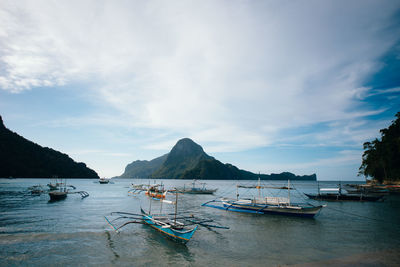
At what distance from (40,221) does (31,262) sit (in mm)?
14492

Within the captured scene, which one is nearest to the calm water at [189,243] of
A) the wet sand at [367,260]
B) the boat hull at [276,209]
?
the wet sand at [367,260]

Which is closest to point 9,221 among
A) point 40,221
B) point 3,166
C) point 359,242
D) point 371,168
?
point 40,221

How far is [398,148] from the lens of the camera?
204 feet

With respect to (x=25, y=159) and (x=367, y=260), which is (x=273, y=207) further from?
(x=25, y=159)

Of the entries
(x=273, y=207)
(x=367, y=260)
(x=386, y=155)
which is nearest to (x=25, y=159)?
(x=273, y=207)

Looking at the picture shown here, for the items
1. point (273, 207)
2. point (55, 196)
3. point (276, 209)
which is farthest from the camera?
point (55, 196)

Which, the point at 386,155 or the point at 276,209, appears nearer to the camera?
the point at 276,209

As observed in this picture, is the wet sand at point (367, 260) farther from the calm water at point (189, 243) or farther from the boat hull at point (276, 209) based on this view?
the boat hull at point (276, 209)

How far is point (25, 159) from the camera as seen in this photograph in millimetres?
157250

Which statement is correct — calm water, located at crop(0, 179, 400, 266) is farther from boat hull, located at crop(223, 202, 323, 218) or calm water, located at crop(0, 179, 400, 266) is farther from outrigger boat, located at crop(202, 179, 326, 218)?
outrigger boat, located at crop(202, 179, 326, 218)

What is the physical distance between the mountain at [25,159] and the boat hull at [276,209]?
151860mm

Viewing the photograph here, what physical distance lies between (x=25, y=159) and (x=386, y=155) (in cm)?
22232

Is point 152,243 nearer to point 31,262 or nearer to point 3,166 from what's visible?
point 31,262

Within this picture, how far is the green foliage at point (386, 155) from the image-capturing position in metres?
66.1
